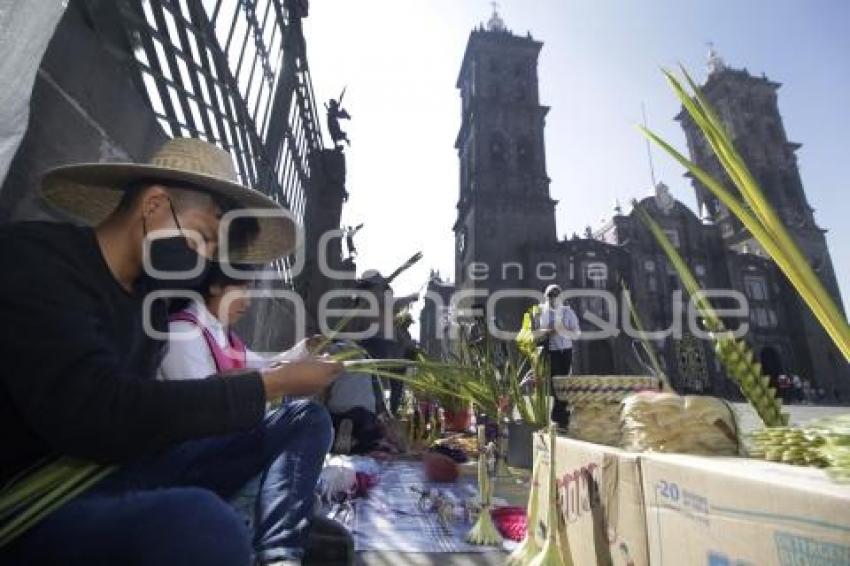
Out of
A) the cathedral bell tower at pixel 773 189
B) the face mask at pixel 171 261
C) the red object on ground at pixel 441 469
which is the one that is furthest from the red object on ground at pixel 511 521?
the cathedral bell tower at pixel 773 189

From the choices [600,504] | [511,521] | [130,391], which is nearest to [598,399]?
[600,504]

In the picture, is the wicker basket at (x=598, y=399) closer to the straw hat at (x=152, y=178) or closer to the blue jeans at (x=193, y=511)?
the blue jeans at (x=193, y=511)

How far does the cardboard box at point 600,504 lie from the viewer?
49.9 inches

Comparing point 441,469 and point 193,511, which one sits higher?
point 193,511

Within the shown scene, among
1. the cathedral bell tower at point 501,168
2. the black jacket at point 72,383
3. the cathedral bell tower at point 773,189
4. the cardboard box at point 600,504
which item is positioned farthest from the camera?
the cathedral bell tower at point 773,189

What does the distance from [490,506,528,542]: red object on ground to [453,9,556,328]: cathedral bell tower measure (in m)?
23.0

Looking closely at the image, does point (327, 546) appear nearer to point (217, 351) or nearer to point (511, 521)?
point (217, 351)

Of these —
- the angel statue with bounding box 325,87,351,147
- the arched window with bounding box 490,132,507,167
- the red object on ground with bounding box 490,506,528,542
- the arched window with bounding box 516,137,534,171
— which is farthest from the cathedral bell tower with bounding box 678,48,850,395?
the red object on ground with bounding box 490,506,528,542

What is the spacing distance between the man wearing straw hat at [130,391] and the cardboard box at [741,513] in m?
1.03

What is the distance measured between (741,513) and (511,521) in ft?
5.44

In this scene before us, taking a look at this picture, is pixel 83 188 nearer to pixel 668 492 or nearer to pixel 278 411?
pixel 278 411

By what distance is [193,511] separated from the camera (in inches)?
38.2

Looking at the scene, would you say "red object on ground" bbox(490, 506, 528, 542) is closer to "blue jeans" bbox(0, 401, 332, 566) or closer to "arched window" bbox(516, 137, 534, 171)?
"blue jeans" bbox(0, 401, 332, 566)

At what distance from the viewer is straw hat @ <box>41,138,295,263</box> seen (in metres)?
1.48
